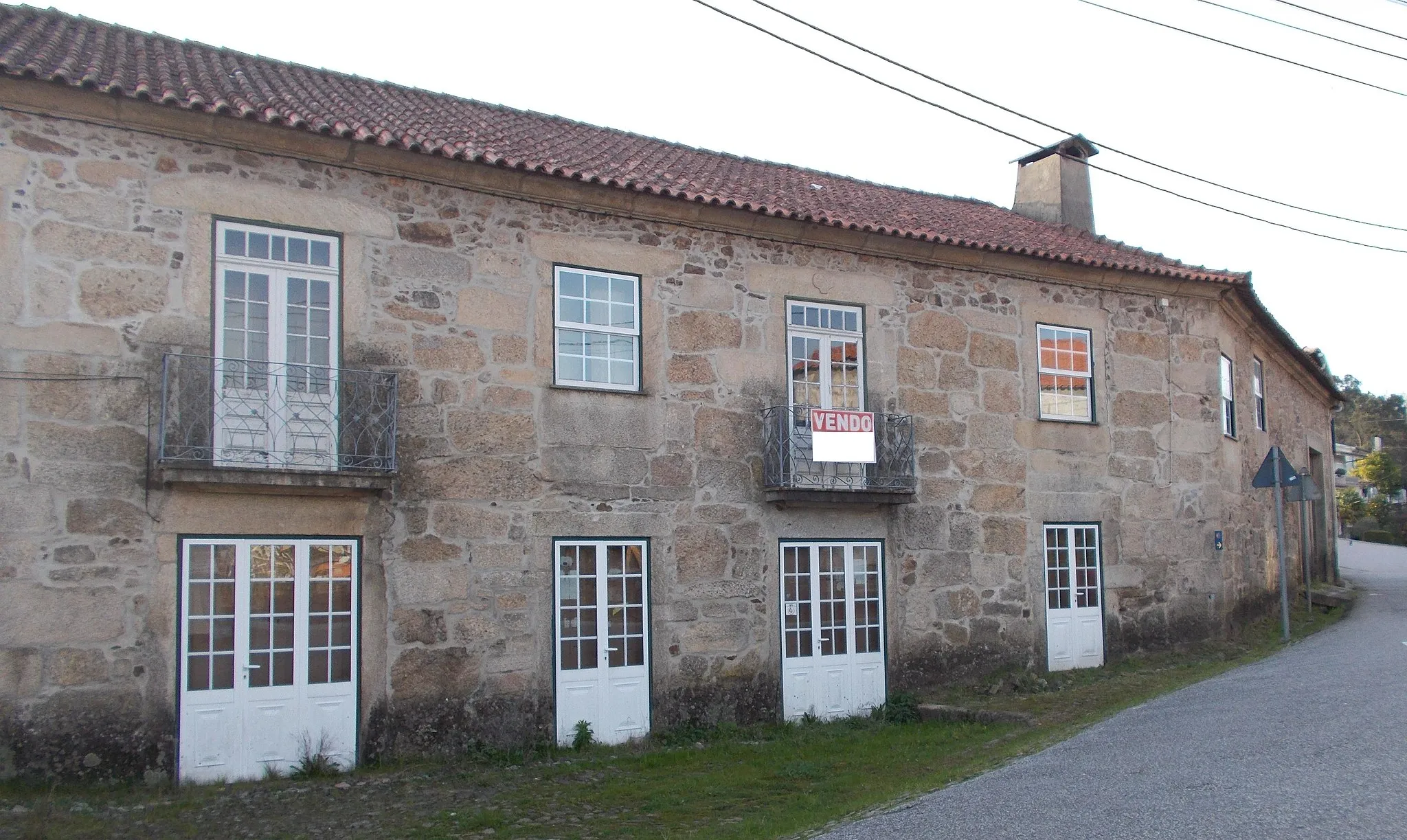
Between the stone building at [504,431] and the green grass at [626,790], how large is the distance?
0.40 metres

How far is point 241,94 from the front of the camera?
405 inches

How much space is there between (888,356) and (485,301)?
15.4 ft

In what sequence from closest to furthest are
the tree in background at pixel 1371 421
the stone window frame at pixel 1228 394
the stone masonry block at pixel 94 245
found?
the stone masonry block at pixel 94 245 → the stone window frame at pixel 1228 394 → the tree in background at pixel 1371 421

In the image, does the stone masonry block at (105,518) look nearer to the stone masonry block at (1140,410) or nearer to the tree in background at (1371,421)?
the stone masonry block at (1140,410)

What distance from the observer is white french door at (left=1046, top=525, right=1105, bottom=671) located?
14.0 m

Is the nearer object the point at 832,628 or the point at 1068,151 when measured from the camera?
the point at 832,628

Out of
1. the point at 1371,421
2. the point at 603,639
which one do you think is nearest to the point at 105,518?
the point at 603,639

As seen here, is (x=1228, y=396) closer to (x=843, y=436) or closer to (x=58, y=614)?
(x=843, y=436)

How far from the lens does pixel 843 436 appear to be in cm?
1243

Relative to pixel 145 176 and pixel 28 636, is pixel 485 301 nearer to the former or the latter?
pixel 145 176

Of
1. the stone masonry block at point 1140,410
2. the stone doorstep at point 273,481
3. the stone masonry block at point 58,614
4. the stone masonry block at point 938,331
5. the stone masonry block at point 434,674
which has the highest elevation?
the stone masonry block at point 938,331

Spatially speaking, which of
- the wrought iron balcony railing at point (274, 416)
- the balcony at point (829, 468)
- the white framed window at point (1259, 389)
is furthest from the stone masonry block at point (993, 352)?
the wrought iron balcony railing at point (274, 416)

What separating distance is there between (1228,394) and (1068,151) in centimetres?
455

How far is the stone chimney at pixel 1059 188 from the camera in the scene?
18.0m
